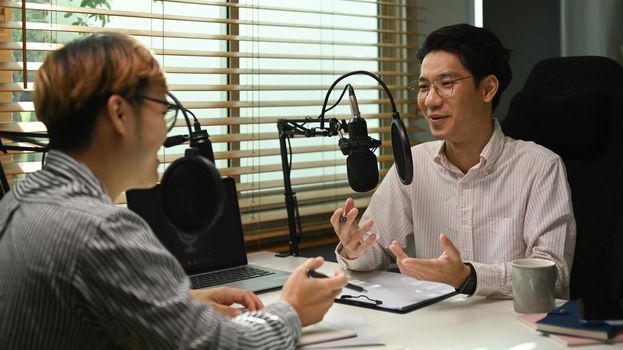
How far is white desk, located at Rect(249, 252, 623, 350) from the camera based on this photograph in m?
1.36

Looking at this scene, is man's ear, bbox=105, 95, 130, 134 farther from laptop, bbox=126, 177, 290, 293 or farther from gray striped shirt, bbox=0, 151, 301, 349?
laptop, bbox=126, 177, 290, 293

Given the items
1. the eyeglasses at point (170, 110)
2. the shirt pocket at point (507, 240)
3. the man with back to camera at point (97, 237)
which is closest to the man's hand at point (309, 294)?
the man with back to camera at point (97, 237)

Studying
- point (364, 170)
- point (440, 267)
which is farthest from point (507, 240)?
point (364, 170)

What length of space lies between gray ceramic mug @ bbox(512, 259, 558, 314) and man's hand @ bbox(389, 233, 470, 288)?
0.15 m

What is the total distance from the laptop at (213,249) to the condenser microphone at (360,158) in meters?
0.32

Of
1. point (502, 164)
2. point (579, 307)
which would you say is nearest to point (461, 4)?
point (502, 164)

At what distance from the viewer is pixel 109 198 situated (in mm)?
1146

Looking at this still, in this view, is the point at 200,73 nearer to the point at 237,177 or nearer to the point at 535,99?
the point at 237,177

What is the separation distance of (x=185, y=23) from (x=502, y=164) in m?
1.19

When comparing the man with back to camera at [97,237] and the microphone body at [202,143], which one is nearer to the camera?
the man with back to camera at [97,237]

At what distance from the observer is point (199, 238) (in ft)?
6.63

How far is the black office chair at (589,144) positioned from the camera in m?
2.07

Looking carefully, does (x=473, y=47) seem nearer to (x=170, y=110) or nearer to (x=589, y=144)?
(x=589, y=144)

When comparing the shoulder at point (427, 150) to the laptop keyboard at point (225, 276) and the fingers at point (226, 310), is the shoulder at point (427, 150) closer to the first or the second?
the laptop keyboard at point (225, 276)
